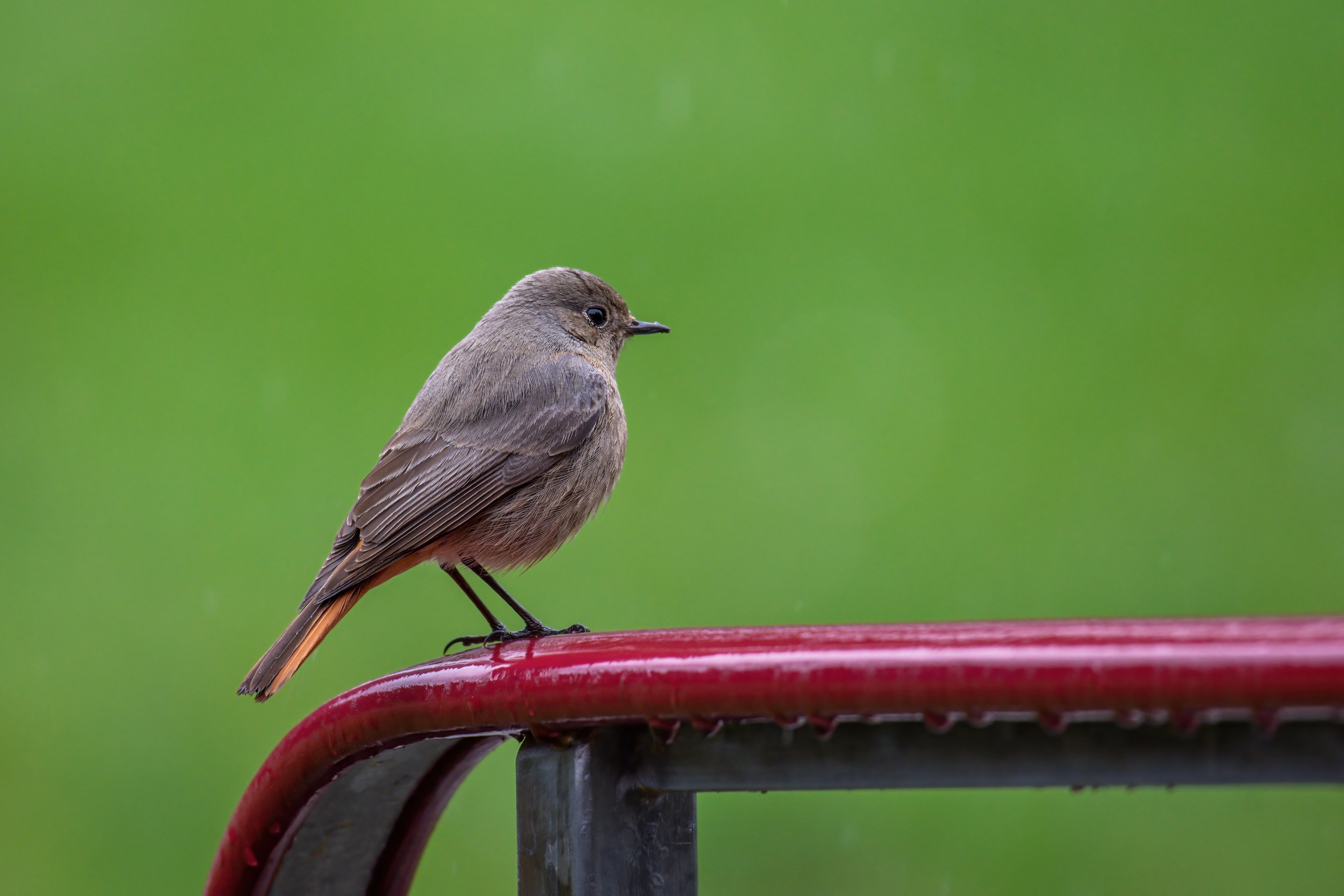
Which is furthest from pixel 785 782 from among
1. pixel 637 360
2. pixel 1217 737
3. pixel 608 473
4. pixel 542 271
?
pixel 637 360

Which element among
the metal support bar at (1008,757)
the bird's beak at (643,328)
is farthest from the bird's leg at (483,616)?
the metal support bar at (1008,757)

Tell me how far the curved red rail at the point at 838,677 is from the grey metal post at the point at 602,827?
0.16ft

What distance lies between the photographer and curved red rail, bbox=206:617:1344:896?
0.99 m

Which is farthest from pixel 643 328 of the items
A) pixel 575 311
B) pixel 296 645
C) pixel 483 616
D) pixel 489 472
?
pixel 296 645

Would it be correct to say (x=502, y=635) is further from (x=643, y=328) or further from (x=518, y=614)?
(x=643, y=328)

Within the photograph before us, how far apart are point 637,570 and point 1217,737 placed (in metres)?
5.28

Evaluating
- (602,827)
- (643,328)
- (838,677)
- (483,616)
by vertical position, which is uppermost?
(643,328)

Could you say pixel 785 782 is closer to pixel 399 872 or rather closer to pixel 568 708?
pixel 568 708

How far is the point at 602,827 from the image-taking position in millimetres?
1378

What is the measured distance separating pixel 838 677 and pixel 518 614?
8.48 feet

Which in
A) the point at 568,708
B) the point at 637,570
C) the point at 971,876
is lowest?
the point at 971,876

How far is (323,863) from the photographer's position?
1770mm

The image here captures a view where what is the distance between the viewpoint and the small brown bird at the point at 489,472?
344 centimetres

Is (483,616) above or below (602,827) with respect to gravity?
below
